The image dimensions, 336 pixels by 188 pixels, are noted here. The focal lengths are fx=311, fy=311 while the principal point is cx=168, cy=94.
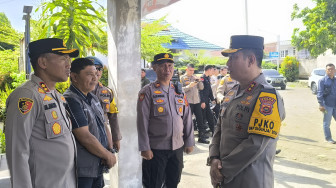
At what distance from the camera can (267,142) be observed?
2076 mm

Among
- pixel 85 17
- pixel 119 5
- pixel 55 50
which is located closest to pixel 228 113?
pixel 55 50

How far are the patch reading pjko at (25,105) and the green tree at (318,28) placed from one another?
1833 cm

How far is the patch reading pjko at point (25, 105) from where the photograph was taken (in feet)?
6.23

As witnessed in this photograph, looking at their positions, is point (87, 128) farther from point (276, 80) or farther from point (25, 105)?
point (276, 80)

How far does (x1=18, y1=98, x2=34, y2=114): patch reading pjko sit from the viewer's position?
1.90 meters

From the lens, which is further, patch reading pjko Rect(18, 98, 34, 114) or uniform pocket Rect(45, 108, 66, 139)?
uniform pocket Rect(45, 108, 66, 139)

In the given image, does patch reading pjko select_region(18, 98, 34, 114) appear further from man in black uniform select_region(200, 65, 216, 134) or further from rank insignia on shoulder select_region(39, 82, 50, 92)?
man in black uniform select_region(200, 65, 216, 134)

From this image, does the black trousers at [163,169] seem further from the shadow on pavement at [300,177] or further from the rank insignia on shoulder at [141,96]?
the shadow on pavement at [300,177]

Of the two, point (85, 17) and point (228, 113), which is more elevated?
point (85, 17)

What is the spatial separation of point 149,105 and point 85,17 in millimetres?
1150

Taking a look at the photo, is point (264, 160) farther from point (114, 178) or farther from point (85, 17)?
point (114, 178)

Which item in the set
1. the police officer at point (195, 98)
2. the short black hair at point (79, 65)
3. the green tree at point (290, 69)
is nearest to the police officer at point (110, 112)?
the short black hair at point (79, 65)

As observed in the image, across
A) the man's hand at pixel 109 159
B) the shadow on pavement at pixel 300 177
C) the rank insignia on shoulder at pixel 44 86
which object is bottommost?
the shadow on pavement at pixel 300 177

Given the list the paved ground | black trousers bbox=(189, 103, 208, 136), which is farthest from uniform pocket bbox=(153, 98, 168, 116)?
black trousers bbox=(189, 103, 208, 136)
